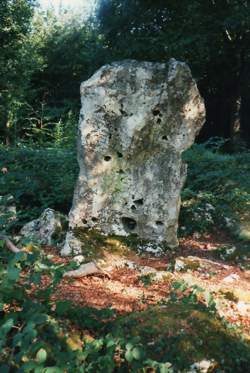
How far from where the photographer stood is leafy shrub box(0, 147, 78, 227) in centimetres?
760

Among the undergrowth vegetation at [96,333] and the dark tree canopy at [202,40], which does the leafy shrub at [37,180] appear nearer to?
the undergrowth vegetation at [96,333]

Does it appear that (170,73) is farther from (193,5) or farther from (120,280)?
(193,5)

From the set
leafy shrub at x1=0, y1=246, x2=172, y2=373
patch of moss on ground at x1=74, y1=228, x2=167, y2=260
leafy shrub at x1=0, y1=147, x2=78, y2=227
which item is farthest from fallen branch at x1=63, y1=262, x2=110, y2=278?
leafy shrub at x1=0, y1=147, x2=78, y2=227

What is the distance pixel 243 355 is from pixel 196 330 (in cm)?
32

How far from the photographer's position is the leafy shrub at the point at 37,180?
24.9 ft

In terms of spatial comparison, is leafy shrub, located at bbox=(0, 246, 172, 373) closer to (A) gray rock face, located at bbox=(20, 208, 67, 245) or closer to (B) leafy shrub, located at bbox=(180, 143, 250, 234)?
(A) gray rock face, located at bbox=(20, 208, 67, 245)

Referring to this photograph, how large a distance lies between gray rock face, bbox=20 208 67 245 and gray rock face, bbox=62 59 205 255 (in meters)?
0.49

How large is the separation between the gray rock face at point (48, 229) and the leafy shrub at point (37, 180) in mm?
515

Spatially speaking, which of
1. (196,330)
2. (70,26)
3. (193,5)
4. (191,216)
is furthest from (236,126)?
(196,330)

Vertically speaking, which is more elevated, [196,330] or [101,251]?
[196,330]

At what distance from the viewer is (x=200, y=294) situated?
4152 millimetres

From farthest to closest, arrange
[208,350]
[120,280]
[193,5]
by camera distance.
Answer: [193,5] < [120,280] < [208,350]

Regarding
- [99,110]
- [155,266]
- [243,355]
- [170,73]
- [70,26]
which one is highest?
[70,26]

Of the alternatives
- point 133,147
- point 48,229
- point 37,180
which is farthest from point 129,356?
point 37,180
